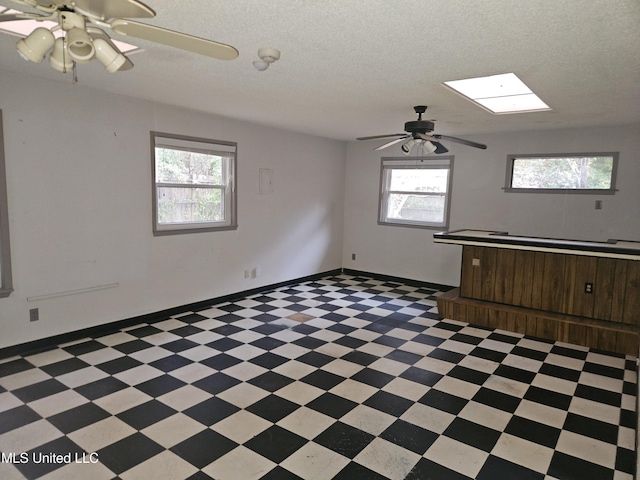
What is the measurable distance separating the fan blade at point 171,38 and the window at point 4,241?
248cm

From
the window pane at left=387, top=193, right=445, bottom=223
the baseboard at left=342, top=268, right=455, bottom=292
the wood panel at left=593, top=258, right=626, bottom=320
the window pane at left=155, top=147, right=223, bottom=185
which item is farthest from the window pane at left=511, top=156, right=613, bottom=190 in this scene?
the window pane at left=155, top=147, right=223, bottom=185

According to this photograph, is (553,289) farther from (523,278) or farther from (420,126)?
(420,126)

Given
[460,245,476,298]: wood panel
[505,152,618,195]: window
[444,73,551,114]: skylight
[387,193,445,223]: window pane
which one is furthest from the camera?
[387,193,445,223]: window pane

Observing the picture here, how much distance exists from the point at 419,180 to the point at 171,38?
542cm

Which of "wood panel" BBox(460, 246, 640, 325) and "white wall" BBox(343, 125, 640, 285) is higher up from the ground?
"white wall" BBox(343, 125, 640, 285)

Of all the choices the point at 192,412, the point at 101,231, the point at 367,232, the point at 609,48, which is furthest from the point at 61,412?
the point at 367,232

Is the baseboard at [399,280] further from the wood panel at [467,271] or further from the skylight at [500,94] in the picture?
the skylight at [500,94]

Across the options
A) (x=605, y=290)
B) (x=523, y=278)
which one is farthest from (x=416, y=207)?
(x=605, y=290)

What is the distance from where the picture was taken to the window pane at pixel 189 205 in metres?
4.68

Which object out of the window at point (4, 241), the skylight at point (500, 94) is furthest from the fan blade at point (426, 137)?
the window at point (4, 241)

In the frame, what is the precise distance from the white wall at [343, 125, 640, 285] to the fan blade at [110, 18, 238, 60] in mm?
4977

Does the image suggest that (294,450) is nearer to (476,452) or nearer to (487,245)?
(476,452)

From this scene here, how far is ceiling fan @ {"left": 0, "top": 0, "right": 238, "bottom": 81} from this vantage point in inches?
58.6

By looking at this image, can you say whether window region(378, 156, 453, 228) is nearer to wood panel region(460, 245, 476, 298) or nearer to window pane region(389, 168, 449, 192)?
window pane region(389, 168, 449, 192)
